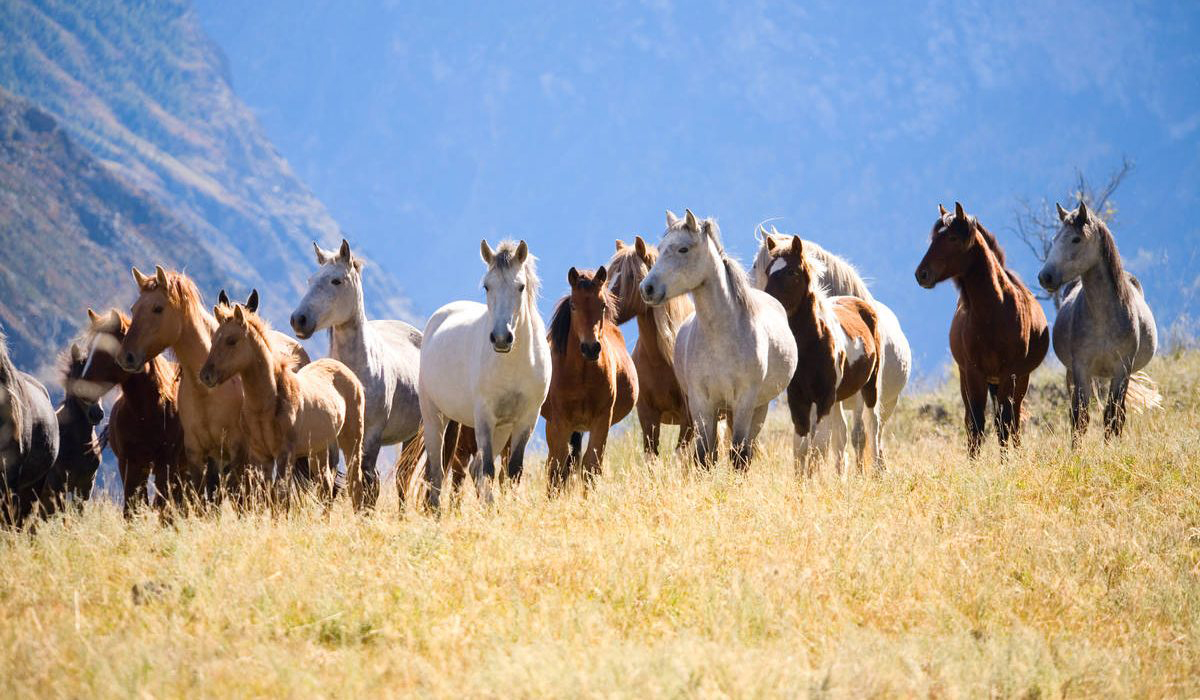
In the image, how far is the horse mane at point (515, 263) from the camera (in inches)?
328

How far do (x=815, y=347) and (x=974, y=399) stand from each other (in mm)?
2064

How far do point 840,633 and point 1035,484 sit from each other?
324 cm

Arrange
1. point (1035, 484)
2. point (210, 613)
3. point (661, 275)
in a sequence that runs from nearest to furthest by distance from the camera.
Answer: point (210, 613) → point (1035, 484) → point (661, 275)

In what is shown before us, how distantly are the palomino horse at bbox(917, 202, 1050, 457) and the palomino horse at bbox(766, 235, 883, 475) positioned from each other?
92cm

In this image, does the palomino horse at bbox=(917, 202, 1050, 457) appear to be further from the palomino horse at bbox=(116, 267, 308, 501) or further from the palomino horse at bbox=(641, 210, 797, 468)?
the palomino horse at bbox=(116, 267, 308, 501)

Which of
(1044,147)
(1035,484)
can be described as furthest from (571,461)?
(1044,147)

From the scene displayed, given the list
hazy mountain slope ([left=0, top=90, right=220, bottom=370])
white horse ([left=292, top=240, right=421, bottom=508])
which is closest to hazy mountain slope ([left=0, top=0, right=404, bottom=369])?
hazy mountain slope ([left=0, top=90, right=220, bottom=370])

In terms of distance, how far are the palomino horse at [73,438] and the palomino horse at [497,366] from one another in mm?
2976

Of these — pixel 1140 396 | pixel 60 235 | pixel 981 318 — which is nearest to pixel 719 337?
pixel 981 318

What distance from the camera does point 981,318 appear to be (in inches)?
410

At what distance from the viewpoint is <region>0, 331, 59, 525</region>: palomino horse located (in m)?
8.38

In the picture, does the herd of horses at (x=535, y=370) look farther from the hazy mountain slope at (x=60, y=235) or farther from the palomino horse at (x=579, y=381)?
the hazy mountain slope at (x=60, y=235)

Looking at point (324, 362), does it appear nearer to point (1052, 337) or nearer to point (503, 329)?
point (503, 329)

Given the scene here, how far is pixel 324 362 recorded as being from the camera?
31.3 feet
